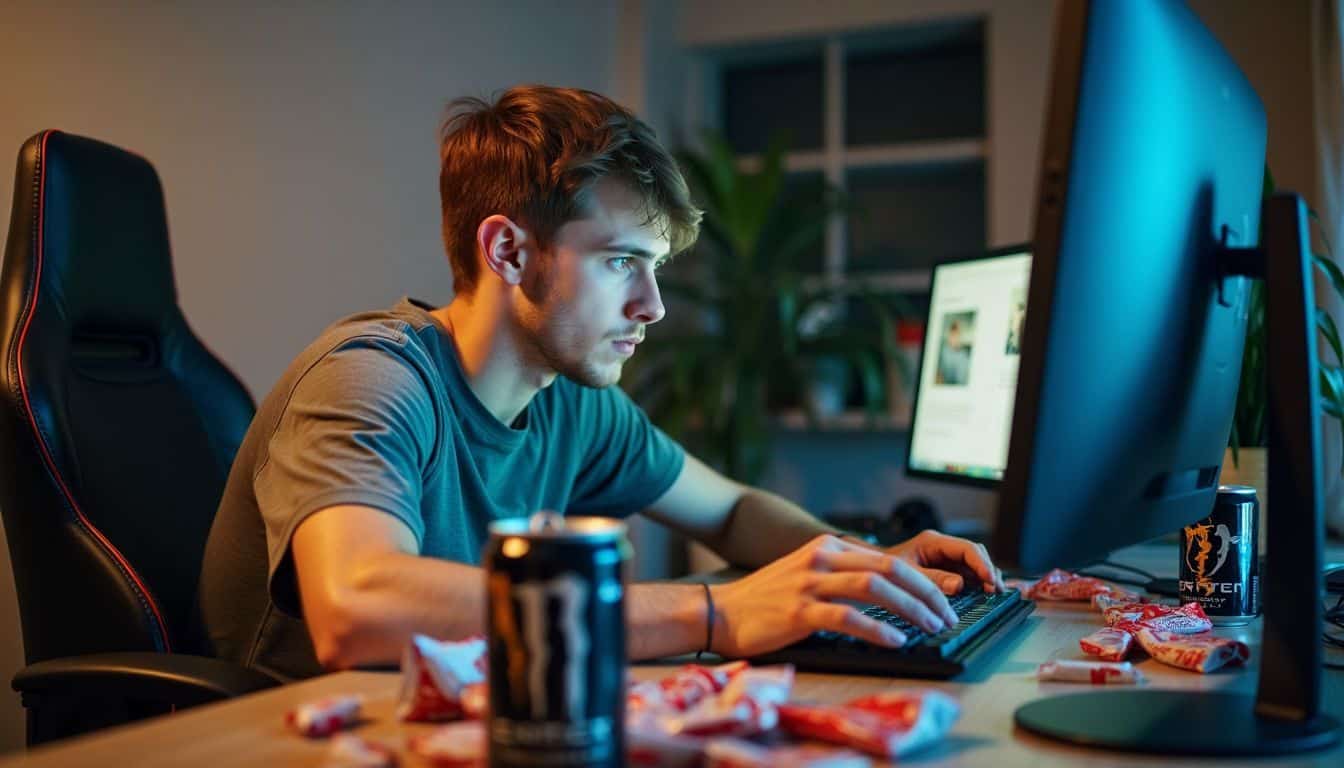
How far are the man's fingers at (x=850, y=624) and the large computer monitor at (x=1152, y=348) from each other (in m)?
0.13

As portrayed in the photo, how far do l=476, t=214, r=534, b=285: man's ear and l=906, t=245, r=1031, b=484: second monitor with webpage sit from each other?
682mm

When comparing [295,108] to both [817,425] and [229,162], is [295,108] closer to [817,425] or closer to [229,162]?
[229,162]

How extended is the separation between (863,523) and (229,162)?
4.28 ft

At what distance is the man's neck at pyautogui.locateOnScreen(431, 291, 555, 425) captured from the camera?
4.62 feet

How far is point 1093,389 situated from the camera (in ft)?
2.24

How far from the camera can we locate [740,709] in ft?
2.21

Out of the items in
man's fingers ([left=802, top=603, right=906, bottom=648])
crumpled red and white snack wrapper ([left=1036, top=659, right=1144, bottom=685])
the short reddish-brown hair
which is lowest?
crumpled red and white snack wrapper ([left=1036, top=659, right=1144, bottom=685])

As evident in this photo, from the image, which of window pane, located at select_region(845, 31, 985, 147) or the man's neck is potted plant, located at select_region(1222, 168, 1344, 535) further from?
window pane, located at select_region(845, 31, 985, 147)

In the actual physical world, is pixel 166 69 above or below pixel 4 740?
above

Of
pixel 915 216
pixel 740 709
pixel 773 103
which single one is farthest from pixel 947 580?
pixel 773 103

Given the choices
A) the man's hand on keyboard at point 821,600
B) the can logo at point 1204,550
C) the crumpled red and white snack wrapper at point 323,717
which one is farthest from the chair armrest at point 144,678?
the can logo at point 1204,550

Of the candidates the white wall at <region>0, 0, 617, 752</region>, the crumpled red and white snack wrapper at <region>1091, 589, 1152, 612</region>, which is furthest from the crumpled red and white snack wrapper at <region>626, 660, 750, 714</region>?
the white wall at <region>0, 0, 617, 752</region>

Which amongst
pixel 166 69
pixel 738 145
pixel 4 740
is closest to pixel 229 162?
pixel 166 69

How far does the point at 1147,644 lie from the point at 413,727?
604 mm
